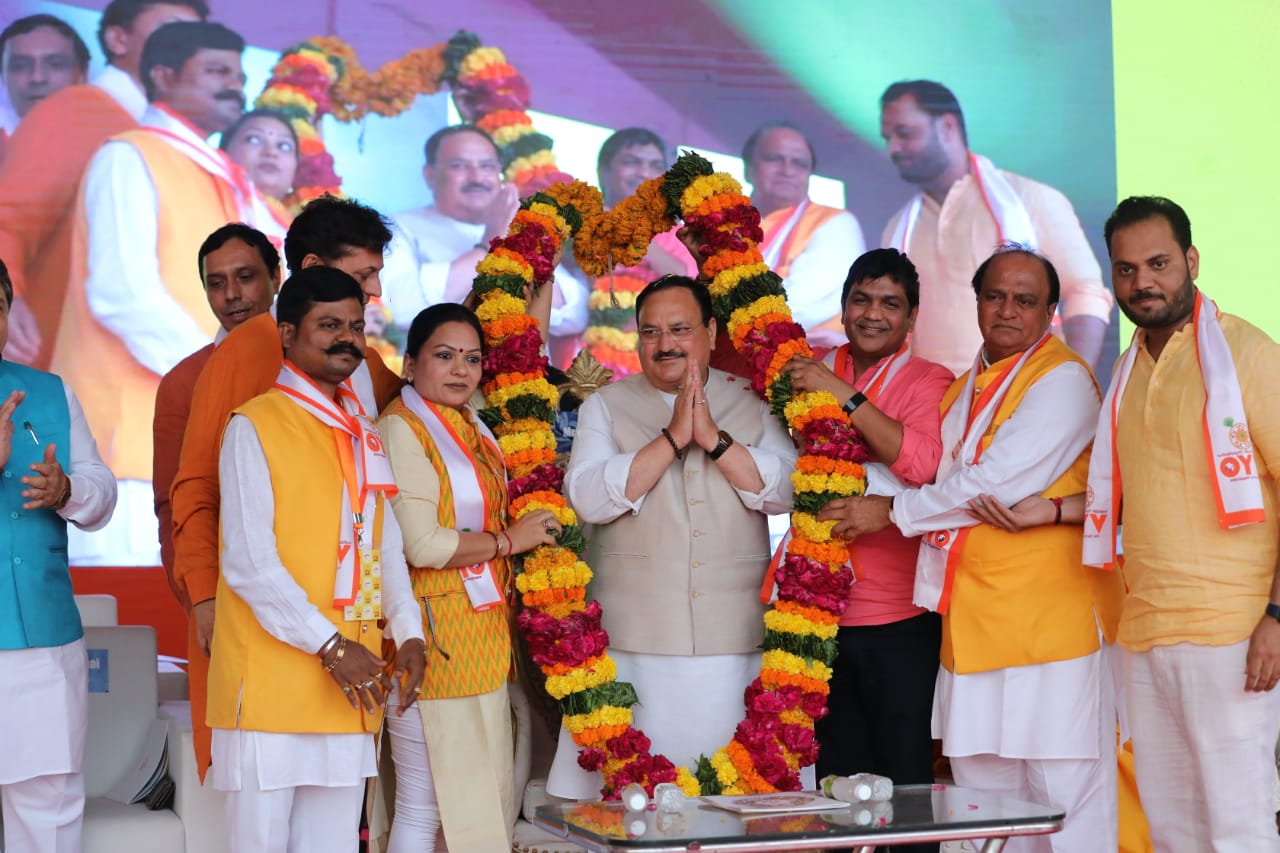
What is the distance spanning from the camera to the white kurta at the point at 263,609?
3.23m

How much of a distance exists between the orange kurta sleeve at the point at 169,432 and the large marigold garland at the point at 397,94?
2.79 m

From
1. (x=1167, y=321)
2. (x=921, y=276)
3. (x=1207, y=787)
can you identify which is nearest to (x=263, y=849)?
(x=1207, y=787)

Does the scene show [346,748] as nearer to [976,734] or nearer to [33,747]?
[33,747]

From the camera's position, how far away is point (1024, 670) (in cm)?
387

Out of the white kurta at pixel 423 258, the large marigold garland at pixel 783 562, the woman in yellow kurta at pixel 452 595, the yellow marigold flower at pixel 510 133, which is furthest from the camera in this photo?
the yellow marigold flower at pixel 510 133

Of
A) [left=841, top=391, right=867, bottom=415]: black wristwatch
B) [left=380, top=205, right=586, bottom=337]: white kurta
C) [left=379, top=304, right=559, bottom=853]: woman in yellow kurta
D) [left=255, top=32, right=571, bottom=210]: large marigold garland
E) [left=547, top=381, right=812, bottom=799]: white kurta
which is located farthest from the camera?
[left=380, top=205, right=586, bottom=337]: white kurta

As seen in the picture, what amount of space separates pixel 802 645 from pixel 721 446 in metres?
0.61

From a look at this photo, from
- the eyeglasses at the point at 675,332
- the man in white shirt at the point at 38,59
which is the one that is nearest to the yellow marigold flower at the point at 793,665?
the eyeglasses at the point at 675,332

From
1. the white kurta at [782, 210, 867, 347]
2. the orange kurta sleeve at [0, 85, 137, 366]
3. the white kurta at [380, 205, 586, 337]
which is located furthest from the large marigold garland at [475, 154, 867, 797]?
the orange kurta sleeve at [0, 85, 137, 366]

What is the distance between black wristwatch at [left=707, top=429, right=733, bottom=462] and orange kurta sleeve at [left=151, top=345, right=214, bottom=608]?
163cm

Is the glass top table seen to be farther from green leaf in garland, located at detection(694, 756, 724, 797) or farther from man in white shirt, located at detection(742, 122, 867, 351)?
man in white shirt, located at detection(742, 122, 867, 351)

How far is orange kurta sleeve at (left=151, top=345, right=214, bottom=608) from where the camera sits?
14.1ft

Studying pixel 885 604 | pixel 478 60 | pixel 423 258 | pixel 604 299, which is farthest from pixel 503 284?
pixel 478 60

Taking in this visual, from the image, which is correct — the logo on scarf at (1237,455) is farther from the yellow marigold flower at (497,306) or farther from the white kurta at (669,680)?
the yellow marigold flower at (497,306)
